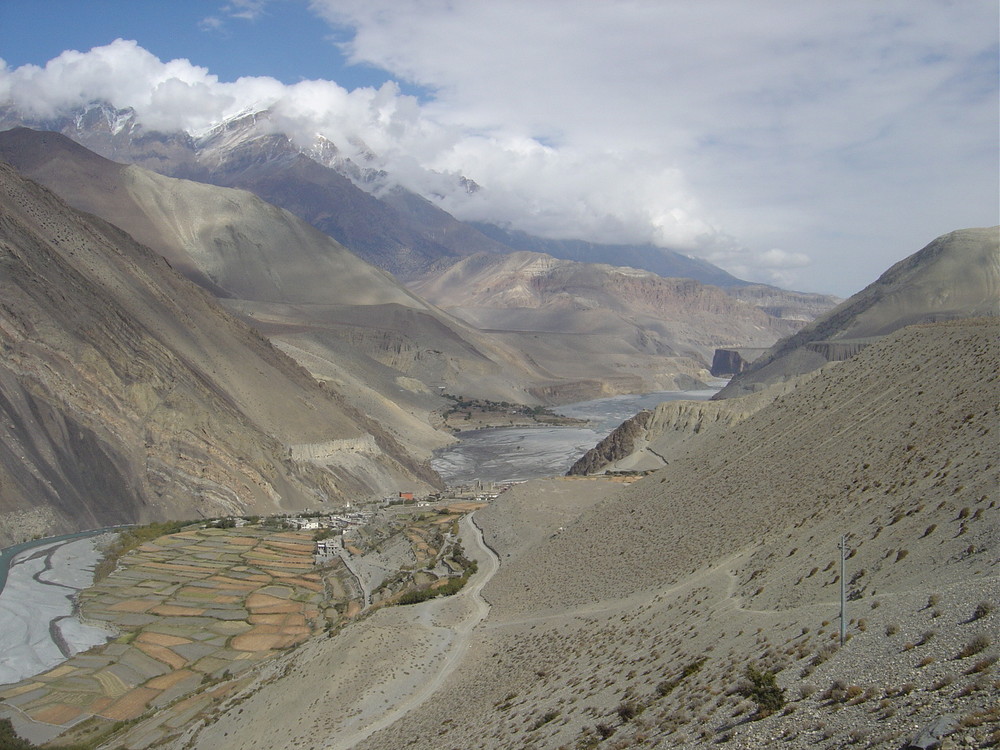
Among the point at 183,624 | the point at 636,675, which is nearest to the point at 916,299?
the point at 183,624

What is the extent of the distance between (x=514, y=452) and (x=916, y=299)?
86.9 meters

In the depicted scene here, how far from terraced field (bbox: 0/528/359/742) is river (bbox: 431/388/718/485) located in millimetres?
48450

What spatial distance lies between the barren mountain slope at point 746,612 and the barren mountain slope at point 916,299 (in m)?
121

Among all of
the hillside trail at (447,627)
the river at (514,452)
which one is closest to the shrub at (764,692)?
the hillside trail at (447,627)

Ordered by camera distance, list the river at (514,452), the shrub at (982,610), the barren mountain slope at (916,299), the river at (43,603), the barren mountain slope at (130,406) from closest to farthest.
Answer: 1. the shrub at (982,610)
2. the river at (43,603)
3. the barren mountain slope at (130,406)
4. the river at (514,452)
5. the barren mountain slope at (916,299)

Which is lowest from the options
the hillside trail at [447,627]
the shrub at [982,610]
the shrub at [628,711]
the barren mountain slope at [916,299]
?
the hillside trail at [447,627]

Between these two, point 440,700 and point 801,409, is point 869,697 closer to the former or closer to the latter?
point 440,700

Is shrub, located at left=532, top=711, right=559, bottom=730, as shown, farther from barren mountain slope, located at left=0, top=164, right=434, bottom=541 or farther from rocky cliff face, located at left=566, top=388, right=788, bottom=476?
rocky cliff face, located at left=566, top=388, right=788, bottom=476

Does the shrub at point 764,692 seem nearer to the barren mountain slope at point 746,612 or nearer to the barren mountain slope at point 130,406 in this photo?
the barren mountain slope at point 746,612

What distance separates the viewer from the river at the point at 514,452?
10775 cm

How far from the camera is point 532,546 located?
45.2 metres

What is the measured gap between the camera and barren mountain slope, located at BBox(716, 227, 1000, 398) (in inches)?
6004

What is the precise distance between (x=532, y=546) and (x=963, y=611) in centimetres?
3159

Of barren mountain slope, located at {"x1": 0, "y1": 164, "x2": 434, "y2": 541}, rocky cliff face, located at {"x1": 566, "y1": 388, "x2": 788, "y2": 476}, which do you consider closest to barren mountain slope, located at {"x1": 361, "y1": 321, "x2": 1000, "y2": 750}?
barren mountain slope, located at {"x1": 0, "y1": 164, "x2": 434, "y2": 541}
